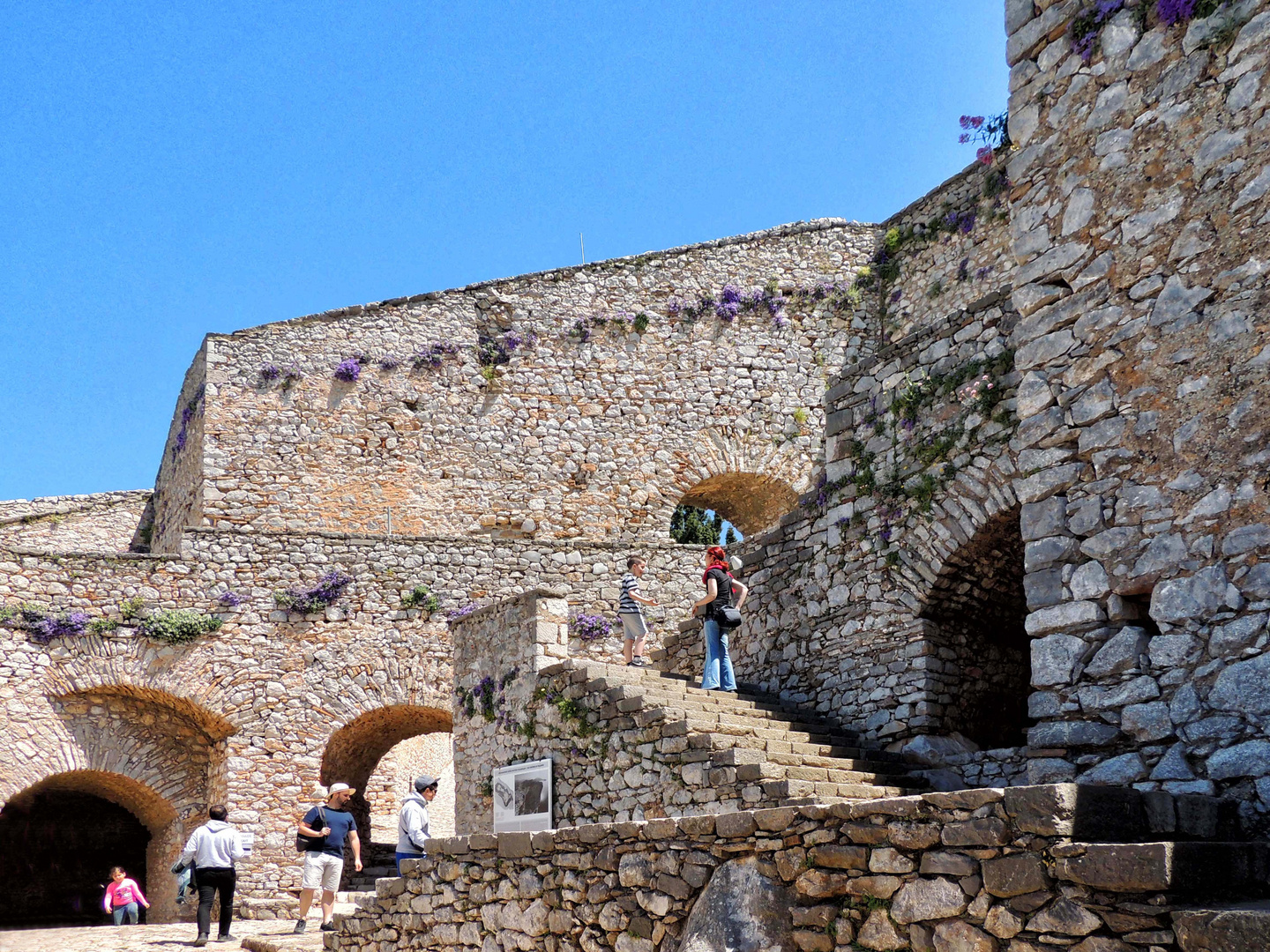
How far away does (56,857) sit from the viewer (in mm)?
17375

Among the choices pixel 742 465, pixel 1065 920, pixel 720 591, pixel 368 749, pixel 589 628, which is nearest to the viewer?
pixel 1065 920

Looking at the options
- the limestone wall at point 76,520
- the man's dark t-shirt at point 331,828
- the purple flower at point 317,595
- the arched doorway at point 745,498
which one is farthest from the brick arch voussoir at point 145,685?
the limestone wall at point 76,520

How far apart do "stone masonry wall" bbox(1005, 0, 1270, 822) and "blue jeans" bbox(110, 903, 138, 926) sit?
10.6m

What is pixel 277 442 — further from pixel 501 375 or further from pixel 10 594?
pixel 10 594

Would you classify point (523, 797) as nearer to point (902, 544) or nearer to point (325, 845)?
point (325, 845)

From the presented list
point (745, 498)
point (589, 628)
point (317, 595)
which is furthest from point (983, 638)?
point (745, 498)

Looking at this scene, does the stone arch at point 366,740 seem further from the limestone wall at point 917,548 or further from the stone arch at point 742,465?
the limestone wall at point 917,548

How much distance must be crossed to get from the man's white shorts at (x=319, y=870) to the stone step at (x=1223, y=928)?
7177 mm

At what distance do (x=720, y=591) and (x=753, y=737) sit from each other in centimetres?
154

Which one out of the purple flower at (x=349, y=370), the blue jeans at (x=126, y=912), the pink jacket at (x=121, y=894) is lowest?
the blue jeans at (x=126, y=912)

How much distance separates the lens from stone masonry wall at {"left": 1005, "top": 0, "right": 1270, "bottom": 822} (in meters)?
5.12

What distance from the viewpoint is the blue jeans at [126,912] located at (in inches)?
488

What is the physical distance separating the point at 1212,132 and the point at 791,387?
44.5 ft

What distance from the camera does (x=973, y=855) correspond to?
4.15 metres
